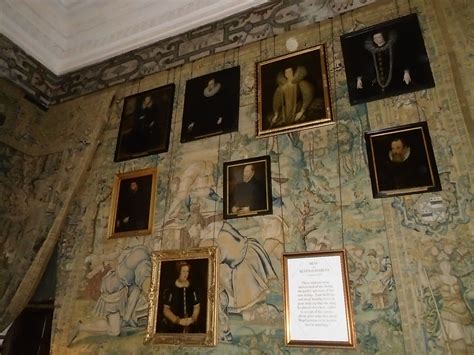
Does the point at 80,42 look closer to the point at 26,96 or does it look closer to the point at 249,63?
the point at 26,96

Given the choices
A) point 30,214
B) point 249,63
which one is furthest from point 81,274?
point 249,63

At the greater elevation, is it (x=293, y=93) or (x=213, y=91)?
(x=213, y=91)

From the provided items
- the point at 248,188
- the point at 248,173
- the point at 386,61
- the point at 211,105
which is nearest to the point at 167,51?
the point at 211,105

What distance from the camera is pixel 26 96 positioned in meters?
5.70

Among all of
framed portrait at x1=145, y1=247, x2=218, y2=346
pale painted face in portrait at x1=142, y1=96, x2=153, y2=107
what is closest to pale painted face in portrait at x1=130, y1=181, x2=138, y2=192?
framed portrait at x1=145, y1=247, x2=218, y2=346

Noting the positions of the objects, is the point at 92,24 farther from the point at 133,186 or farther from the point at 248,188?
the point at 248,188

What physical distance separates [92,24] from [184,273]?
4.38 m

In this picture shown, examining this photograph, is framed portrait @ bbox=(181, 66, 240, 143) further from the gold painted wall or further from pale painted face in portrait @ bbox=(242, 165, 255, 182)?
pale painted face in portrait @ bbox=(242, 165, 255, 182)

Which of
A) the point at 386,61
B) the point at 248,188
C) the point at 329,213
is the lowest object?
the point at 329,213

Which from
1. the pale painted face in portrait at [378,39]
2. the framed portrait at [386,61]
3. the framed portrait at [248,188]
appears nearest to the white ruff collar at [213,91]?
the framed portrait at [248,188]

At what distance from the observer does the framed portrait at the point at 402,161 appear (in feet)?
10.7

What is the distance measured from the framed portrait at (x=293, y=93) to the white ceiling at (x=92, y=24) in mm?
1220

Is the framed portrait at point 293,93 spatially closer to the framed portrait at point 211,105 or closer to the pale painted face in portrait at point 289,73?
the pale painted face in portrait at point 289,73

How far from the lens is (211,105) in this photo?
15.1 feet
